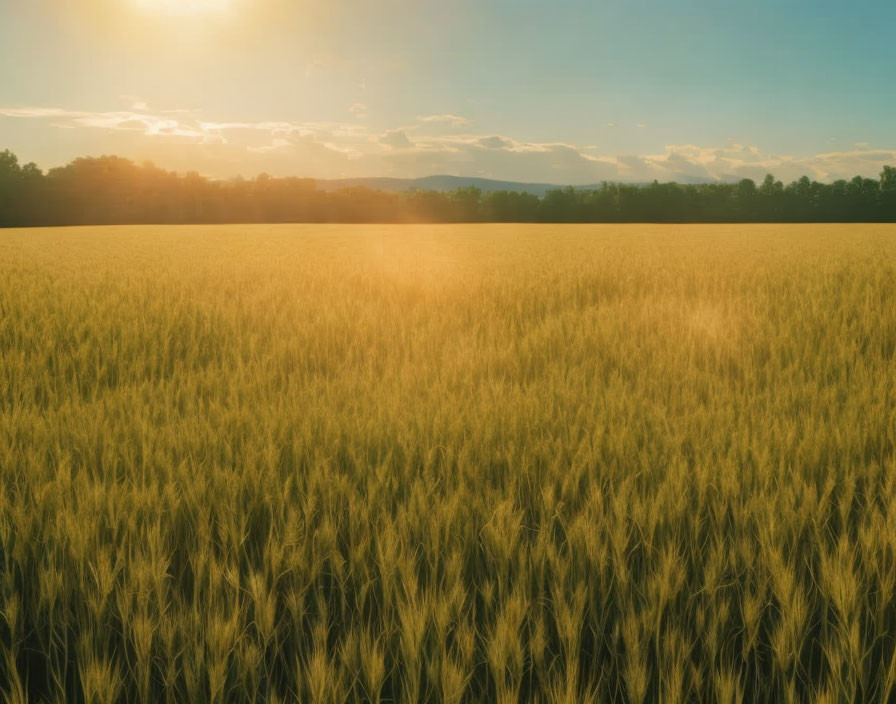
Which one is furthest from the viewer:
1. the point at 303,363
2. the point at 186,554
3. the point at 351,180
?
the point at 351,180

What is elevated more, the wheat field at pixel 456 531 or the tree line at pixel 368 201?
the tree line at pixel 368 201

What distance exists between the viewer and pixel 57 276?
8.04 metres

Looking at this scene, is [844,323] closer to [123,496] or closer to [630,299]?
[630,299]

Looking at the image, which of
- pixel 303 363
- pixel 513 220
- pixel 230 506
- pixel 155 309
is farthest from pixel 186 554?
pixel 513 220

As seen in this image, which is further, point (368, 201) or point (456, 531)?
point (368, 201)

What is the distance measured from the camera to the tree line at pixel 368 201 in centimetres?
4916

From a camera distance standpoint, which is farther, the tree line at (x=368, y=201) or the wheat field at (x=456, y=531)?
the tree line at (x=368, y=201)

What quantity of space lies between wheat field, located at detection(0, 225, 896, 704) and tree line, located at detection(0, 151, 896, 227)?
160 ft

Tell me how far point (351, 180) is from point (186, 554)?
7183 inches

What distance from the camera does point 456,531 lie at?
1.71 m

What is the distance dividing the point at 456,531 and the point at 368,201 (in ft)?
170

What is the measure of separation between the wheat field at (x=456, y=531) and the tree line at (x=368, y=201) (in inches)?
1922

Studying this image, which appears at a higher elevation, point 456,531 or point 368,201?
point 368,201

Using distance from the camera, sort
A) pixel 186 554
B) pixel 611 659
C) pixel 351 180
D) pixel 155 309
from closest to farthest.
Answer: pixel 611 659
pixel 186 554
pixel 155 309
pixel 351 180
